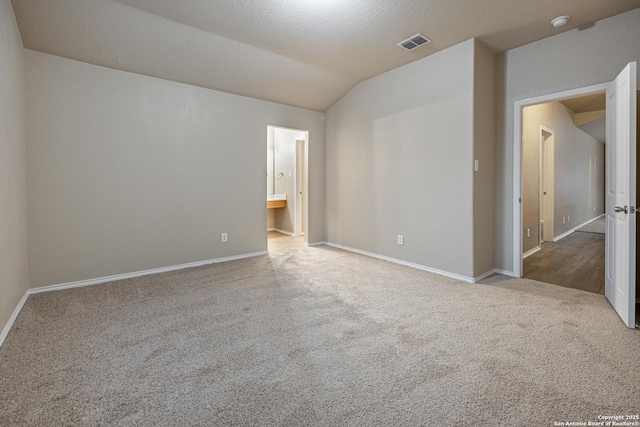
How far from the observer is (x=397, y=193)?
4.12 metres

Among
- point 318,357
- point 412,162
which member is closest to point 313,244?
point 412,162

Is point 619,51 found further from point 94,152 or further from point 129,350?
point 94,152

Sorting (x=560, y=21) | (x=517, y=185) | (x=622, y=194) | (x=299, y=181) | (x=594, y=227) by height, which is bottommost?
(x=594, y=227)

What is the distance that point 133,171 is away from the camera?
3527 millimetres

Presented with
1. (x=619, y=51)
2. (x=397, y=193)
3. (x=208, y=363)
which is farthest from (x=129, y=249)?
(x=619, y=51)

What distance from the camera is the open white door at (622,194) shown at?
7.28 ft

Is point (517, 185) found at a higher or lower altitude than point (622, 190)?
higher

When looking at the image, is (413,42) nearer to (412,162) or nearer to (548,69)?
(412,162)

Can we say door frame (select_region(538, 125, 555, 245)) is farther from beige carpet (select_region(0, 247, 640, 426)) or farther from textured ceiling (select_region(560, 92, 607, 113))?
beige carpet (select_region(0, 247, 640, 426))

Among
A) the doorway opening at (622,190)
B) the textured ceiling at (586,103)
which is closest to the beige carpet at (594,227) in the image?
the textured ceiling at (586,103)

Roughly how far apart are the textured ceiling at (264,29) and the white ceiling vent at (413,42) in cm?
7

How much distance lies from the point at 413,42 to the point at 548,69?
1450 mm

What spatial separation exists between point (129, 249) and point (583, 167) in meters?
9.49

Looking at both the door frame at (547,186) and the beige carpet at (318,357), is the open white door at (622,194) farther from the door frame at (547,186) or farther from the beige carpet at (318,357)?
the door frame at (547,186)
